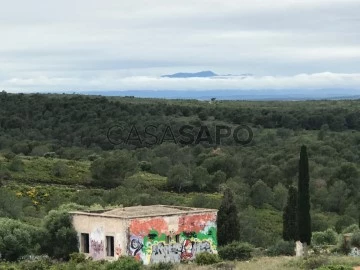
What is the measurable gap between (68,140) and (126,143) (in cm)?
765

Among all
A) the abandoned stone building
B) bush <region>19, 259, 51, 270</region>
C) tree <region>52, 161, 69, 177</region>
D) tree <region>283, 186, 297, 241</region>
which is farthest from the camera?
tree <region>52, 161, 69, 177</region>

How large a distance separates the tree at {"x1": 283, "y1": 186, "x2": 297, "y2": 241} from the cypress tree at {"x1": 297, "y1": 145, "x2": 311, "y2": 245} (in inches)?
94.9

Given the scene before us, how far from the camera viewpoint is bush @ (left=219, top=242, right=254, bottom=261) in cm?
3759

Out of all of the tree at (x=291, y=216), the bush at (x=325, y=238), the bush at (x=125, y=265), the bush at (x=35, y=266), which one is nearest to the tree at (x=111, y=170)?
the bush at (x=325, y=238)

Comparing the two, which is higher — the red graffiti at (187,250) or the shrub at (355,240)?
the shrub at (355,240)

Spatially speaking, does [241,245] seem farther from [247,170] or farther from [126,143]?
[126,143]

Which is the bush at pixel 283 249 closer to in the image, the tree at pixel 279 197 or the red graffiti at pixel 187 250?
the red graffiti at pixel 187 250

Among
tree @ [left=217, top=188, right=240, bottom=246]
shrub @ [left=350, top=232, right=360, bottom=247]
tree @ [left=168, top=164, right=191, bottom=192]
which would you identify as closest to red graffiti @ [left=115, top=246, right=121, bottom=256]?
tree @ [left=217, top=188, right=240, bottom=246]

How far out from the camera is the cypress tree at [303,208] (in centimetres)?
3888

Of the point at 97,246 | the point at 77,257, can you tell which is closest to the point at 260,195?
the point at 97,246

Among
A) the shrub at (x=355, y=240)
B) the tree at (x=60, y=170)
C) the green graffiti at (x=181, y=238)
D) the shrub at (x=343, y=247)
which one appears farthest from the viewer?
the tree at (x=60, y=170)

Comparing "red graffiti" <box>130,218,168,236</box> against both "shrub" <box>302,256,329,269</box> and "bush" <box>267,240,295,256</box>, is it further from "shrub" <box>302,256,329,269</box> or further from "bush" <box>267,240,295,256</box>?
"shrub" <box>302,256,329,269</box>

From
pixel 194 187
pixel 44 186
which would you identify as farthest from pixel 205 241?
pixel 194 187

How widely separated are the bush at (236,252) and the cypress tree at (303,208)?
8.41ft
